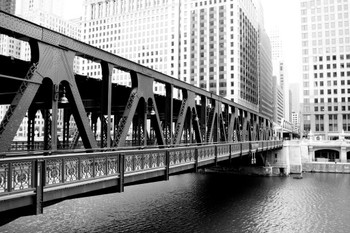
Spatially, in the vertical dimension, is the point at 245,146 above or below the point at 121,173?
above

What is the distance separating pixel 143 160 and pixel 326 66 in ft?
370

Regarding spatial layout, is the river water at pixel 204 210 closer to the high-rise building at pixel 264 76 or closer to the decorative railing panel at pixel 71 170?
the decorative railing panel at pixel 71 170

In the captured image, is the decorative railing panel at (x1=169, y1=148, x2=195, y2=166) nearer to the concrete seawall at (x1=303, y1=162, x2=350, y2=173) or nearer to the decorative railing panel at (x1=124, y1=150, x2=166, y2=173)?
the decorative railing panel at (x1=124, y1=150, x2=166, y2=173)

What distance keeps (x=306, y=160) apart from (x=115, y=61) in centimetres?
5857

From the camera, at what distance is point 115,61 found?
59.5 feet

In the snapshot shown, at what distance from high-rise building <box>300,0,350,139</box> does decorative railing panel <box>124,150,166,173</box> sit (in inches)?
4042

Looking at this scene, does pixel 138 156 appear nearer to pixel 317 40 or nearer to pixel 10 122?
pixel 10 122

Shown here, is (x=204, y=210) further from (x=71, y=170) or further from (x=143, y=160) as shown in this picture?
(x=71, y=170)

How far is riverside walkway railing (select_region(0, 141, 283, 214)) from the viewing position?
32.3 ft

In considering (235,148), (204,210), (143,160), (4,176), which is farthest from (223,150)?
(4,176)

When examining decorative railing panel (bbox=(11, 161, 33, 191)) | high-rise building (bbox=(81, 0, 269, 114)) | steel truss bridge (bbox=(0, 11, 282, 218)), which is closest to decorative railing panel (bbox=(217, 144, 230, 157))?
steel truss bridge (bbox=(0, 11, 282, 218))

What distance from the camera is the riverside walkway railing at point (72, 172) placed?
32.3ft

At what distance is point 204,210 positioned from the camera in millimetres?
31750

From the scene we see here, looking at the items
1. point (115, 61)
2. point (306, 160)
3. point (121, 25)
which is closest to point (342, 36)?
point (306, 160)
